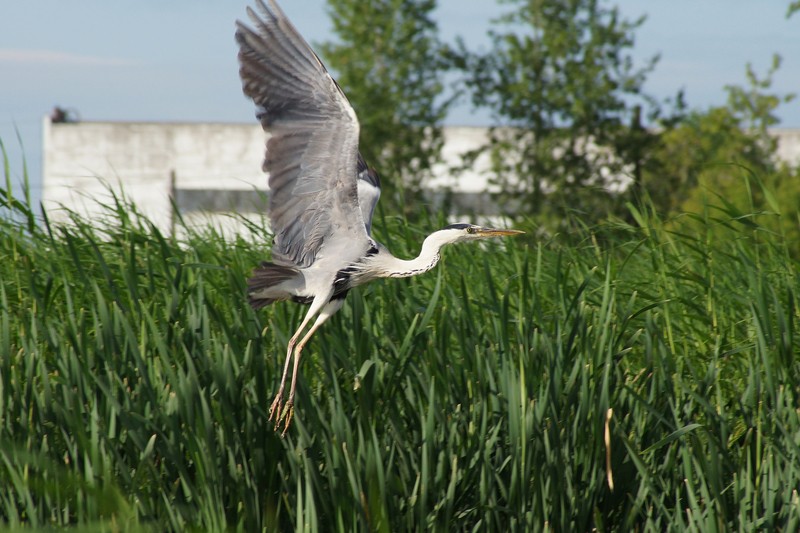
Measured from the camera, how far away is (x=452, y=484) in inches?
126

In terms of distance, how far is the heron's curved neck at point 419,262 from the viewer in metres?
3.13

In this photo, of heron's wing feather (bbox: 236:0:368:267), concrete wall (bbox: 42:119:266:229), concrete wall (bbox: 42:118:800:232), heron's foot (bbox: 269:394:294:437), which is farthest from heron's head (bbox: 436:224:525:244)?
concrete wall (bbox: 42:119:266:229)

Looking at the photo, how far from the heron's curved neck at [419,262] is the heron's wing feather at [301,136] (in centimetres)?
13

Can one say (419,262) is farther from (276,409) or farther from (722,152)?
(722,152)

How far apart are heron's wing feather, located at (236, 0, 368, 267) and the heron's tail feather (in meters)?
0.06

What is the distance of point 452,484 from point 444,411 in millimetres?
370

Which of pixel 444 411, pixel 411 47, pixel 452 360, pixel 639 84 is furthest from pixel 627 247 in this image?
pixel 411 47

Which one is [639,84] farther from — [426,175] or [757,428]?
[757,428]

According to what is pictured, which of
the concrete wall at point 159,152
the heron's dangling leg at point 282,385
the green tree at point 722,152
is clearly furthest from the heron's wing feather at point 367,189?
the concrete wall at point 159,152

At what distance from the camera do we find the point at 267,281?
10.8 feet

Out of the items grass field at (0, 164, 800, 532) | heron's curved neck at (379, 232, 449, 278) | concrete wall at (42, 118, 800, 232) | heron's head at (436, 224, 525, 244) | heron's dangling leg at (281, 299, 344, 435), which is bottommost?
grass field at (0, 164, 800, 532)

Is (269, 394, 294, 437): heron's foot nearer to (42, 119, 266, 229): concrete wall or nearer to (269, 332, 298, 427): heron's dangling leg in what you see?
(269, 332, 298, 427): heron's dangling leg

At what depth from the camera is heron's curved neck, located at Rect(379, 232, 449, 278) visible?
123 inches

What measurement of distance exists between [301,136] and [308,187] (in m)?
0.16
